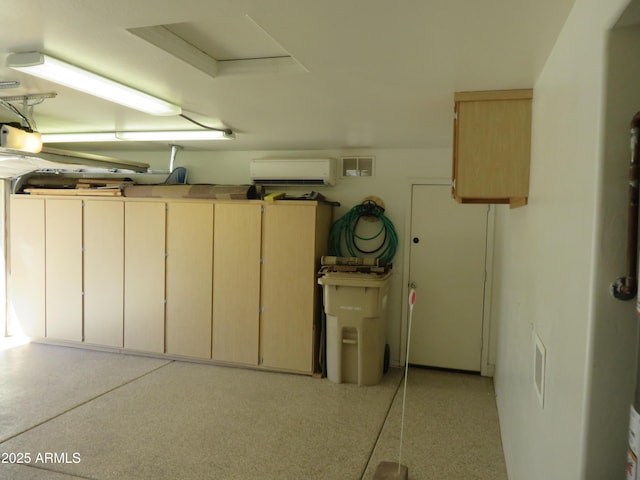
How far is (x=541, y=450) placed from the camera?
1659mm

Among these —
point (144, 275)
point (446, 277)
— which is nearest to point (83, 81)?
point (144, 275)

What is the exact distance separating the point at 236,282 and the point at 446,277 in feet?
7.57

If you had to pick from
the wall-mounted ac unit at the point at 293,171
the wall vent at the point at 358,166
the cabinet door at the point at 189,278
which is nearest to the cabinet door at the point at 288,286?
the wall-mounted ac unit at the point at 293,171

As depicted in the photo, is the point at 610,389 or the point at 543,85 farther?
the point at 543,85

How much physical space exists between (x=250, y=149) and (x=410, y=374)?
319 cm

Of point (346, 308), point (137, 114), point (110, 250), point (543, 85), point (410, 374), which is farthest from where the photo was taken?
point (110, 250)

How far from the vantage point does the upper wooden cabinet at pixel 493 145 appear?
7.56 ft

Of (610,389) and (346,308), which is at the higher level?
(610,389)

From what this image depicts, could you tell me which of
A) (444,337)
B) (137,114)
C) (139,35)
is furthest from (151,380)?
(139,35)

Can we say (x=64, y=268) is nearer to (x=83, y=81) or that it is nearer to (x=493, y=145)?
(x=83, y=81)

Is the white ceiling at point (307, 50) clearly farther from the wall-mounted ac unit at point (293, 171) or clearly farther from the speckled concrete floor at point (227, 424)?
the speckled concrete floor at point (227, 424)

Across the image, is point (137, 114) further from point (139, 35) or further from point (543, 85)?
point (543, 85)

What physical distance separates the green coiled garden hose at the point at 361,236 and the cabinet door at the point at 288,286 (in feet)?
1.83

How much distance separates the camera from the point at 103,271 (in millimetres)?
5012
